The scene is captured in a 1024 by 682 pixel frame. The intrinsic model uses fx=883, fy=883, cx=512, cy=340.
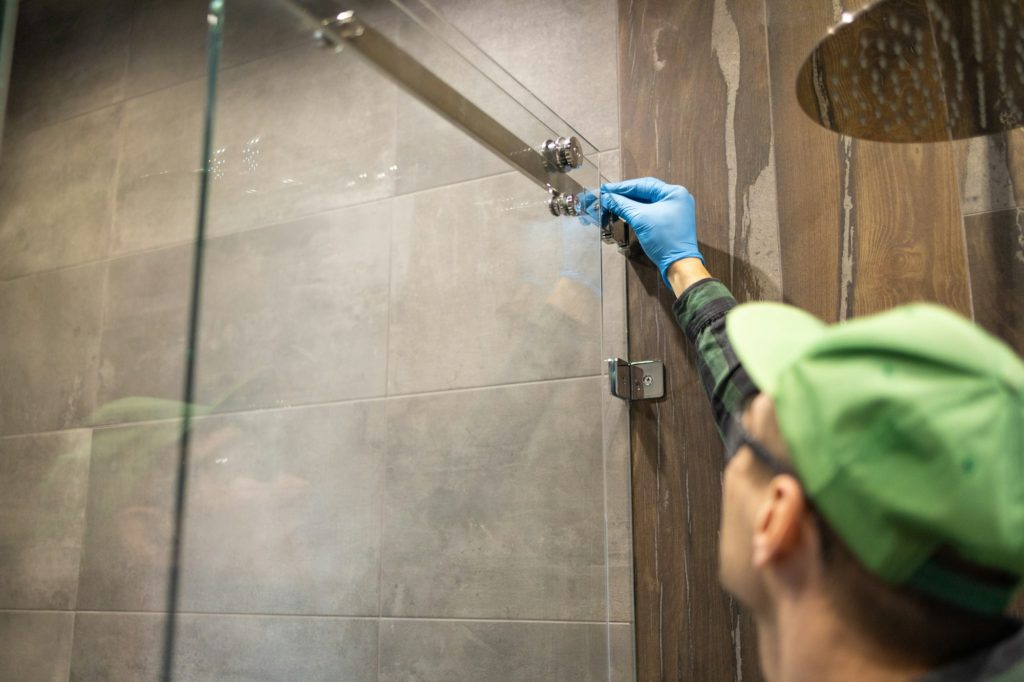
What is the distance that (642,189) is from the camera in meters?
1.35

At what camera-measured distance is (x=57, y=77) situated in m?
1.12

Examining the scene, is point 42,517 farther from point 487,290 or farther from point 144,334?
point 487,290

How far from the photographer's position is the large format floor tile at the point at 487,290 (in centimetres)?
114

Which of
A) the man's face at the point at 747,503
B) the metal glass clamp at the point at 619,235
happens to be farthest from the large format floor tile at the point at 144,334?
the metal glass clamp at the point at 619,235

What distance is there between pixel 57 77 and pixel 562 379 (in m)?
0.78

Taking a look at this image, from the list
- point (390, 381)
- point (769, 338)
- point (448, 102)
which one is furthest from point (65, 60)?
point (769, 338)

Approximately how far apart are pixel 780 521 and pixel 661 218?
0.76 metres

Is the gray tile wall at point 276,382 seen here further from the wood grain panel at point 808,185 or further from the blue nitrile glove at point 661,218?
the wood grain panel at point 808,185

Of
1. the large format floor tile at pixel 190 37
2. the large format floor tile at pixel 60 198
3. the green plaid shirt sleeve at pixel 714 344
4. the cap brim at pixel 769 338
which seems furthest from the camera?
the green plaid shirt sleeve at pixel 714 344

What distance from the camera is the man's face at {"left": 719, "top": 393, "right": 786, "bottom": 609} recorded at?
0.66m

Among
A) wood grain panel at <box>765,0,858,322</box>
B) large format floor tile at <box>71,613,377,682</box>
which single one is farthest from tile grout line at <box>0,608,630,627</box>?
wood grain panel at <box>765,0,858,322</box>

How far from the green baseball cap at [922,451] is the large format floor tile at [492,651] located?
24.6 inches

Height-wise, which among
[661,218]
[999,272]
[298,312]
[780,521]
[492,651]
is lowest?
[492,651]

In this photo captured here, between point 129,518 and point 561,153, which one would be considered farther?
point 561,153
